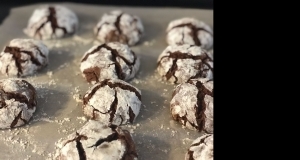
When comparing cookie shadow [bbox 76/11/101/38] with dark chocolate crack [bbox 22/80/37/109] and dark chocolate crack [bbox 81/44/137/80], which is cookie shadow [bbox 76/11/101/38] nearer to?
dark chocolate crack [bbox 81/44/137/80]

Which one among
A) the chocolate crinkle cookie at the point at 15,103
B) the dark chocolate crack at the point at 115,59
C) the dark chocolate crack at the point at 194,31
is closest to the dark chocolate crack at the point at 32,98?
the chocolate crinkle cookie at the point at 15,103

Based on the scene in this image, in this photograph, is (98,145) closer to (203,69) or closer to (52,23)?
(203,69)

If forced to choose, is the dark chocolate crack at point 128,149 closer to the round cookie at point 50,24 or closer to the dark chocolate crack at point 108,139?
the dark chocolate crack at point 108,139

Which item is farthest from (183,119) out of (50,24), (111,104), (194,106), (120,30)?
(50,24)

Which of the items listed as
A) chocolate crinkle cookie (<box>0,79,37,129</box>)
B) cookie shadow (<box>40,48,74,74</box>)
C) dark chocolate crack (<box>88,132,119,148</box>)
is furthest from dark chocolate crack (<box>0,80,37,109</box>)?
dark chocolate crack (<box>88,132,119,148</box>)
